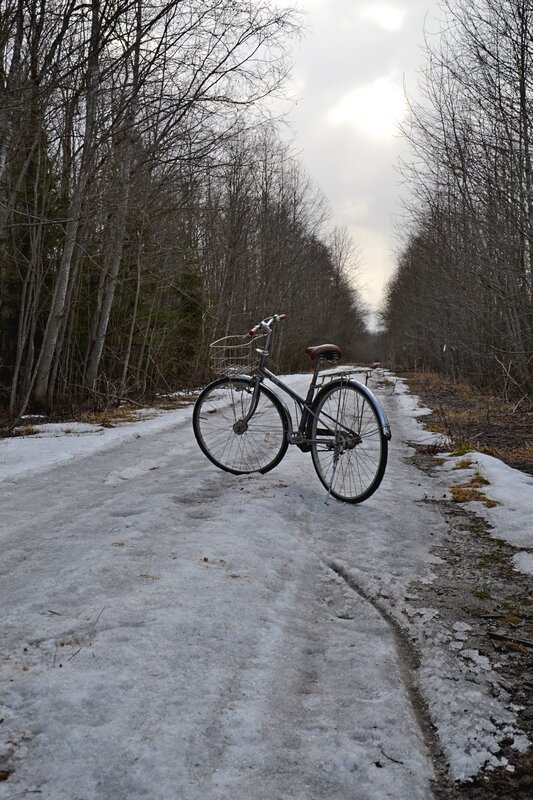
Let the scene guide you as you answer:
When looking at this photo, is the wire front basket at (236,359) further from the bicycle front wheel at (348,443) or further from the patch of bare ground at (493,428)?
the patch of bare ground at (493,428)

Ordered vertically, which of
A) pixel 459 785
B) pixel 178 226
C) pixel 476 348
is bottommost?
pixel 459 785

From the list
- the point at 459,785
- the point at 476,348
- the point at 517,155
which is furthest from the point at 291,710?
the point at 476,348

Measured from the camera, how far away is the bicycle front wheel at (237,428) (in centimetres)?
473

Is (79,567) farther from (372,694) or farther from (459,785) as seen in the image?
(459,785)

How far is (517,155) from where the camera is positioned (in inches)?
331

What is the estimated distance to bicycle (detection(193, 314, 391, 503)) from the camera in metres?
4.03

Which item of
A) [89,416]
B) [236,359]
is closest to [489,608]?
[236,359]

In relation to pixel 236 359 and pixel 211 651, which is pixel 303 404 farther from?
pixel 211 651

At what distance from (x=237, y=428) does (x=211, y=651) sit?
292cm

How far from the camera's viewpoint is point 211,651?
1.95 meters

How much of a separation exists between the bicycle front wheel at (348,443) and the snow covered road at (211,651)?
0.23 meters

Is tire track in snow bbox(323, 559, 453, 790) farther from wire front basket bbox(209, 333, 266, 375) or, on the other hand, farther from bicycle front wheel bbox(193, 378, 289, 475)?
wire front basket bbox(209, 333, 266, 375)

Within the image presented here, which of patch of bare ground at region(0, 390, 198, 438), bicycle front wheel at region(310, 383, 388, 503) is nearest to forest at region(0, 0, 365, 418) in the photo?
patch of bare ground at region(0, 390, 198, 438)

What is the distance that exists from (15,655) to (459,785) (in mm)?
1379
